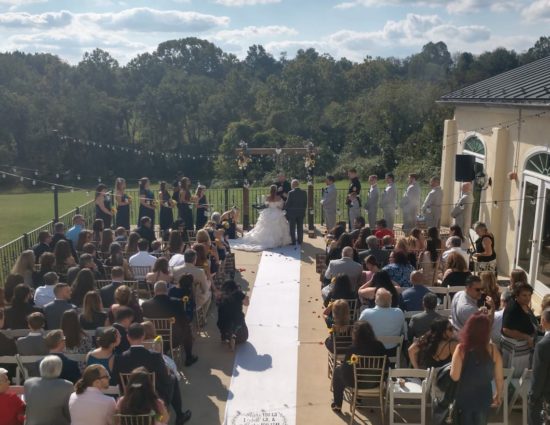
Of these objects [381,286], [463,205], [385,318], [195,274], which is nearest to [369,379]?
[385,318]

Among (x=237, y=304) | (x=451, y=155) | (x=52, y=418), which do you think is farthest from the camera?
(x=451, y=155)

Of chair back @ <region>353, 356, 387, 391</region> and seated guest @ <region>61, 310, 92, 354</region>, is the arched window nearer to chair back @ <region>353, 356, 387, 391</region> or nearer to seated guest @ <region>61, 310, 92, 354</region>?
chair back @ <region>353, 356, 387, 391</region>

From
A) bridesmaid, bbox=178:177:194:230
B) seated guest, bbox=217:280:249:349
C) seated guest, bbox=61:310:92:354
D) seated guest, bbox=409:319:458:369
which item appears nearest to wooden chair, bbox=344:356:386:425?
seated guest, bbox=409:319:458:369

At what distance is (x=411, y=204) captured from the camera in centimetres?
1449

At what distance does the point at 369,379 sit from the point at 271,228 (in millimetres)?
8386

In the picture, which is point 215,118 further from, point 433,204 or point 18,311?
point 18,311

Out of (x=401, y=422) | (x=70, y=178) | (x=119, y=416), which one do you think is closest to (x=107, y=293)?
(x=119, y=416)

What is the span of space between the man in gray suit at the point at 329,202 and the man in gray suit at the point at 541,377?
9176 millimetres

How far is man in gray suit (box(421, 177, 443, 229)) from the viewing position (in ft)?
44.7

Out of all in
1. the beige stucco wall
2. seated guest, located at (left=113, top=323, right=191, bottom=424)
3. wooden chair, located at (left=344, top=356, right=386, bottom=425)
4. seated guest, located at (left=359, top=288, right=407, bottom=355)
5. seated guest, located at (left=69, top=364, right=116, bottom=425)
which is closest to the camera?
seated guest, located at (left=69, top=364, right=116, bottom=425)

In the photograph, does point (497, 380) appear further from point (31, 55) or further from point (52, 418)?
point (31, 55)

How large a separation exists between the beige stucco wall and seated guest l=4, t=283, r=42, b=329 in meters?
9.13

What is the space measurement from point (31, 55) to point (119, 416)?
62775 mm

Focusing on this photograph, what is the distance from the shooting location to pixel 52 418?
5094mm
